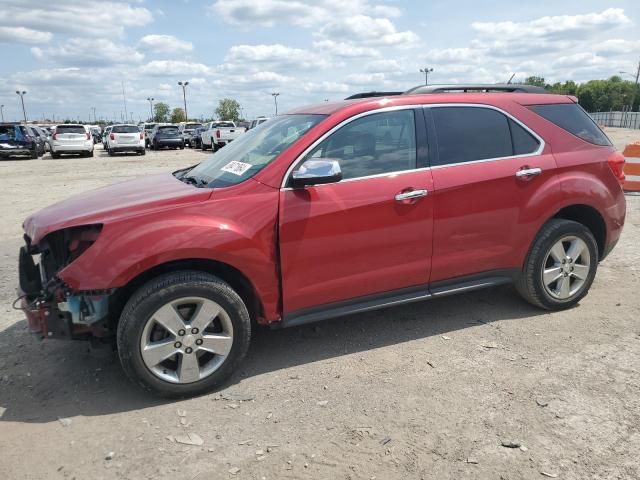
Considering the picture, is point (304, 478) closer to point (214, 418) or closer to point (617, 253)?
point (214, 418)

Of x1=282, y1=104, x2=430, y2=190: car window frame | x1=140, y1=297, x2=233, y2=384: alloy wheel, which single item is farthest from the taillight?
x1=140, y1=297, x2=233, y2=384: alloy wheel

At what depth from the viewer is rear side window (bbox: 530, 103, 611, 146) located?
4406 mm

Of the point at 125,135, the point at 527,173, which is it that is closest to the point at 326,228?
the point at 527,173

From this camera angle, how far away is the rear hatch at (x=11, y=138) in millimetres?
23578

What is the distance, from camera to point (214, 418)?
10.3 ft

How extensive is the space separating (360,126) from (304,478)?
2357 mm

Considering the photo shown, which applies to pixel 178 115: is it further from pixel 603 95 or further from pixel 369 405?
pixel 369 405

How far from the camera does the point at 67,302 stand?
10.3 feet

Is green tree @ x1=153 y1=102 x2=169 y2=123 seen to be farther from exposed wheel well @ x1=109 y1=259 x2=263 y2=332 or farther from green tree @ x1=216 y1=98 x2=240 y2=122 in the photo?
exposed wheel well @ x1=109 y1=259 x2=263 y2=332

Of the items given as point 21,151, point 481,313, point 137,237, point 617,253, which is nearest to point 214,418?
point 137,237

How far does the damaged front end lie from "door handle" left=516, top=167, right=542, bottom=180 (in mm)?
3104

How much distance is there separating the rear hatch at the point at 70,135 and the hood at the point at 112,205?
22853 mm

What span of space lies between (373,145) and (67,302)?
2.28m

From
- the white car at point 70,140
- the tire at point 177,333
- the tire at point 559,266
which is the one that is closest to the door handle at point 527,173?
the tire at point 559,266
